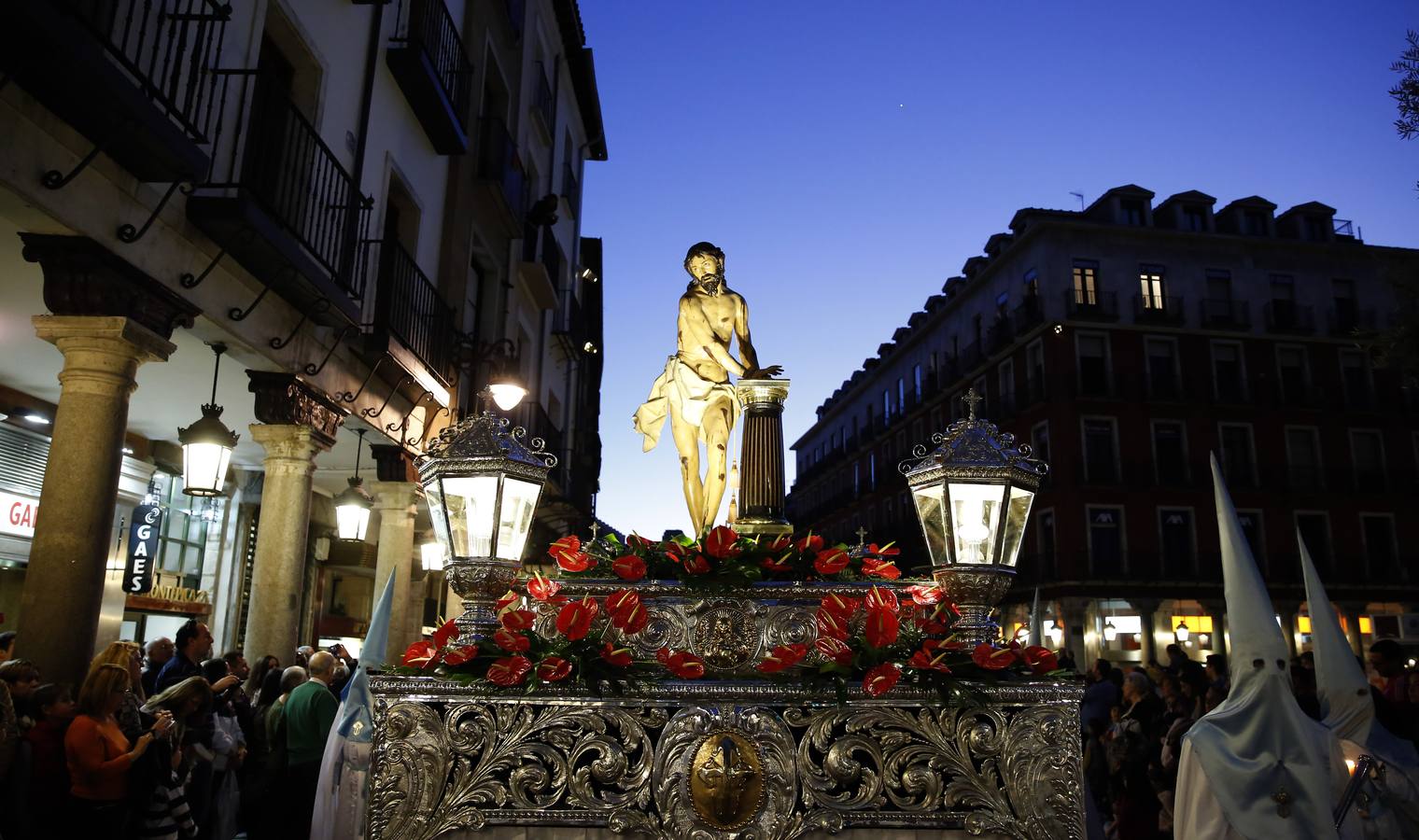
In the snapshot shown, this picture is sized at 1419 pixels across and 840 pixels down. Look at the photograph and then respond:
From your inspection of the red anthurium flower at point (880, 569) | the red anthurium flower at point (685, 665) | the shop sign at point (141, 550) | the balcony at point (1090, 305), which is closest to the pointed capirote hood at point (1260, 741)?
the red anthurium flower at point (880, 569)

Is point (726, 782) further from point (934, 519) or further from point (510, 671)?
point (934, 519)

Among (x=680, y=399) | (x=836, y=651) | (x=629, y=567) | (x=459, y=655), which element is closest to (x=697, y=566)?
(x=629, y=567)

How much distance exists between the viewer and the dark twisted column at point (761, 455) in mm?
6562

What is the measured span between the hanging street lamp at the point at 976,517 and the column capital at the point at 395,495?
9280 mm

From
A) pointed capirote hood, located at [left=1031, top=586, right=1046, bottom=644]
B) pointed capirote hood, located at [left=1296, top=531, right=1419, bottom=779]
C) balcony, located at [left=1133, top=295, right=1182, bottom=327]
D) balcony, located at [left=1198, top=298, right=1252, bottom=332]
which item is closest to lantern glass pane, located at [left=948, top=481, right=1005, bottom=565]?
pointed capirote hood, located at [left=1296, top=531, right=1419, bottom=779]

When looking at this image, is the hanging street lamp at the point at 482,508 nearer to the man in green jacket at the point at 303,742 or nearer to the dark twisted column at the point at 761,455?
the dark twisted column at the point at 761,455

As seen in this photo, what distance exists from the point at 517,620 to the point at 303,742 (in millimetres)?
3701

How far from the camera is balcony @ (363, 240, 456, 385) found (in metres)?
11.5

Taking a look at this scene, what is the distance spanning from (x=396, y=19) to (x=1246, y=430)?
113ft

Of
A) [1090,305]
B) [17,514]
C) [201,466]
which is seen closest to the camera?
[201,466]

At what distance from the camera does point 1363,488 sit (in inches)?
1454

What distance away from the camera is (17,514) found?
9.92 meters

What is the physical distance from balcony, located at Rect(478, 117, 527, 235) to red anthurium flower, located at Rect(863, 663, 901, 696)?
1304cm

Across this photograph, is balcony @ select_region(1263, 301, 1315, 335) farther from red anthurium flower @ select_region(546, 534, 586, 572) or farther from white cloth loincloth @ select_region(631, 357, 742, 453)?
red anthurium flower @ select_region(546, 534, 586, 572)
